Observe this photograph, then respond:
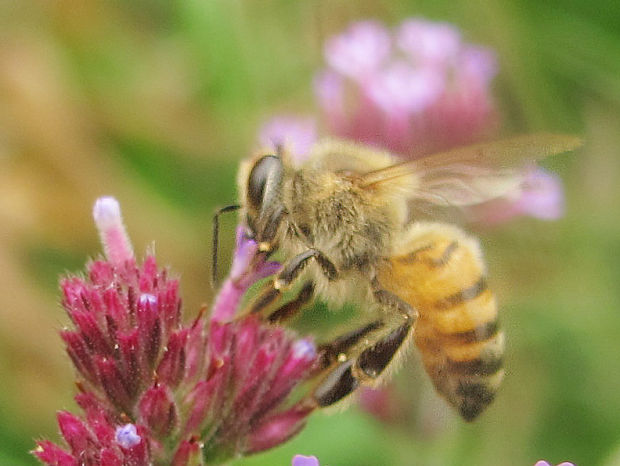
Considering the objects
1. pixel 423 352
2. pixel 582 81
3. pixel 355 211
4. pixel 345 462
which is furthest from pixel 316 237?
pixel 582 81

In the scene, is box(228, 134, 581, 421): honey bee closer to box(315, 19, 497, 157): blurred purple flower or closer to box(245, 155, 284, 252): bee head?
box(245, 155, 284, 252): bee head

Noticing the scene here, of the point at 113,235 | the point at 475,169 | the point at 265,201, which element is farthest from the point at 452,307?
the point at 113,235

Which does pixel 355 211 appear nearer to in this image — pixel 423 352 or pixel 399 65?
pixel 423 352

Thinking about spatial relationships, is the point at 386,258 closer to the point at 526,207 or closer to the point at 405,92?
the point at 526,207

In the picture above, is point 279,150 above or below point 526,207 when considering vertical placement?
above

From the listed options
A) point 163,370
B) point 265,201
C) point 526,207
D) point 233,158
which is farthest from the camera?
point 233,158

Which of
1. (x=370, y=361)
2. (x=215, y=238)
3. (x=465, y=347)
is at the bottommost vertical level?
(x=465, y=347)
